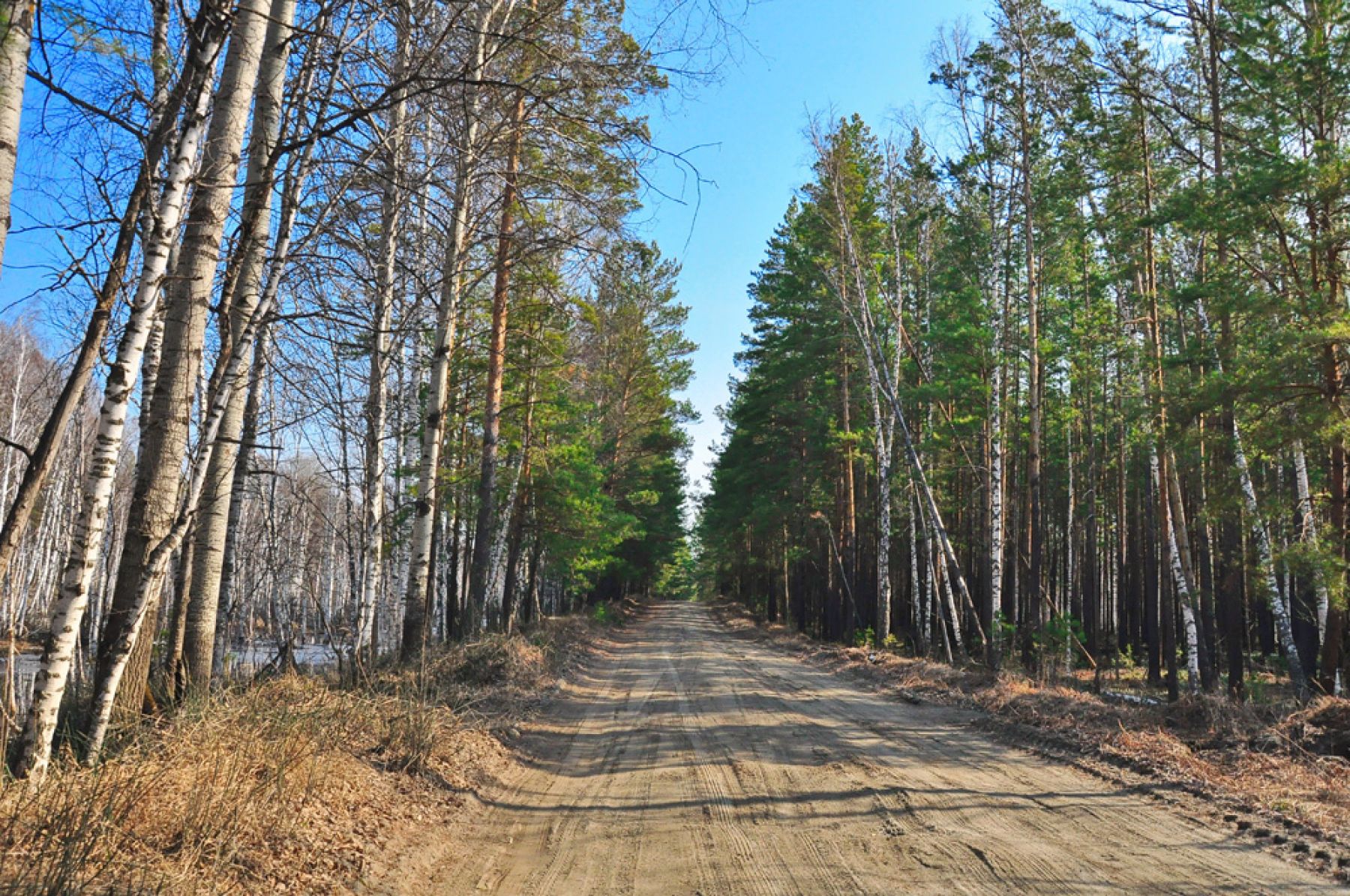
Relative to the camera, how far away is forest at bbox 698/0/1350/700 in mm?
10312

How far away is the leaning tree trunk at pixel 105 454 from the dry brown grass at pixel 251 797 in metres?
0.30

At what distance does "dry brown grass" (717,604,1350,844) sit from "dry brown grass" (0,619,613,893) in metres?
5.99

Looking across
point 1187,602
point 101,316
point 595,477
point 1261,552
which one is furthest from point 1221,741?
point 595,477

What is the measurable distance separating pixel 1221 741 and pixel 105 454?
9979 mm

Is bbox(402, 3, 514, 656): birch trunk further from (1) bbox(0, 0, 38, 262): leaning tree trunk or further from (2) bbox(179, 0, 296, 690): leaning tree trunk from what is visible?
(1) bbox(0, 0, 38, 262): leaning tree trunk

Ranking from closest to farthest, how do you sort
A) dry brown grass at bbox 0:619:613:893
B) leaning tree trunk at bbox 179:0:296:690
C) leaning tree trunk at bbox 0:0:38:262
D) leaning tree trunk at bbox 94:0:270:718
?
1. dry brown grass at bbox 0:619:613:893
2. leaning tree trunk at bbox 0:0:38:262
3. leaning tree trunk at bbox 94:0:270:718
4. leaning tree trunk at bbox 179:0:296:690

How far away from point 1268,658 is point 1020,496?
8.37 meters

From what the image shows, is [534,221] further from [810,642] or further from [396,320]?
[810,642]

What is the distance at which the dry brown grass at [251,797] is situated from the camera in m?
3.30

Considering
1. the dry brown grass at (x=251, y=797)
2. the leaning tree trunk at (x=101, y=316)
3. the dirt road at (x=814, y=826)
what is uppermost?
the leaning tree trunk at (x=101, y=316)

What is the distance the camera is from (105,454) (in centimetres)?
402

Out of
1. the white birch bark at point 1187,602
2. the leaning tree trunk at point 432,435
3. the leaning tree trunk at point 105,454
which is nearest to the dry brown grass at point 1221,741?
the white birch bark at point 1187,602

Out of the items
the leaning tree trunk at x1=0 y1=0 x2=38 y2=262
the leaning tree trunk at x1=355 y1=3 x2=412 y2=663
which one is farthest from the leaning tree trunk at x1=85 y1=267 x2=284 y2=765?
the leaning tree trunk at x1=355 y1=3 x2=412 y2=663

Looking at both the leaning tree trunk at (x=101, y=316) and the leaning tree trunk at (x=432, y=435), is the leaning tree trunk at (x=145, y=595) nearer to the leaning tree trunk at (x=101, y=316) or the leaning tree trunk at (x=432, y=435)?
the leaning tree trunk at (x=101, y=316)
